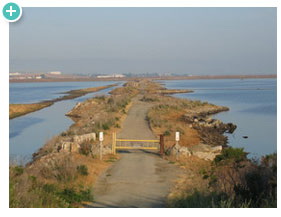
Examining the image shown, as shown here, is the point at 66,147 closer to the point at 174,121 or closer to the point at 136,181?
the point at 136,181

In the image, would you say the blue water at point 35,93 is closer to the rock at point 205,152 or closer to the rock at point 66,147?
the rock at point 66,147

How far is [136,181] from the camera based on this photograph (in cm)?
1163

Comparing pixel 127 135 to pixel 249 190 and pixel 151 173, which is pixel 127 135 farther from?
pixel 249 190

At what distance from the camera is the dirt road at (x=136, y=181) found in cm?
971

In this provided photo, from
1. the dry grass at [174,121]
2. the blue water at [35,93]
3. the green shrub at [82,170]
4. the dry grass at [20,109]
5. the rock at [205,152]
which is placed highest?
the green shrub at [82,170]

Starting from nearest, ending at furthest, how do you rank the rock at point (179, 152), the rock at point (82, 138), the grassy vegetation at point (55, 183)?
the grassy vegetation at point (55, 183) → the rock at point (179, 152) → the rock at point (82, 138)

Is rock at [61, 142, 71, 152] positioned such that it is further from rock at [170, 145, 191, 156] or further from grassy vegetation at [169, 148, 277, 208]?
grassy vegetation at [169, 148, 277, 208]

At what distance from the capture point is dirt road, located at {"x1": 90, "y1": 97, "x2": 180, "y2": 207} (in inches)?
382

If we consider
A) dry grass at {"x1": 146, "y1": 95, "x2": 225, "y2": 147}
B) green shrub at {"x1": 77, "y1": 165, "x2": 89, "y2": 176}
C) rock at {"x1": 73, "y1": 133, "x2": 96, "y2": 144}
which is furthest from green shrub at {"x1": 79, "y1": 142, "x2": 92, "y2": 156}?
dry grass at {"x1": 146, "y1": 95, "x2": 225, "y2": 147}

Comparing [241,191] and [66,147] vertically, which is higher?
[241,191]

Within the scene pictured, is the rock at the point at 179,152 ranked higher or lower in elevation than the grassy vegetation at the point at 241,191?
lower

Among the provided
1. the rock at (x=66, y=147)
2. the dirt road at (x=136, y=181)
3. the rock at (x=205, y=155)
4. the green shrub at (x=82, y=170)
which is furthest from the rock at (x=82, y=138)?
the rock at (x=205, y=155)

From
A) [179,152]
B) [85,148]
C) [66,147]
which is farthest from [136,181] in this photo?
[66,147]

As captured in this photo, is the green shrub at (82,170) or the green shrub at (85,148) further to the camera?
the green shrub at (85,148)
